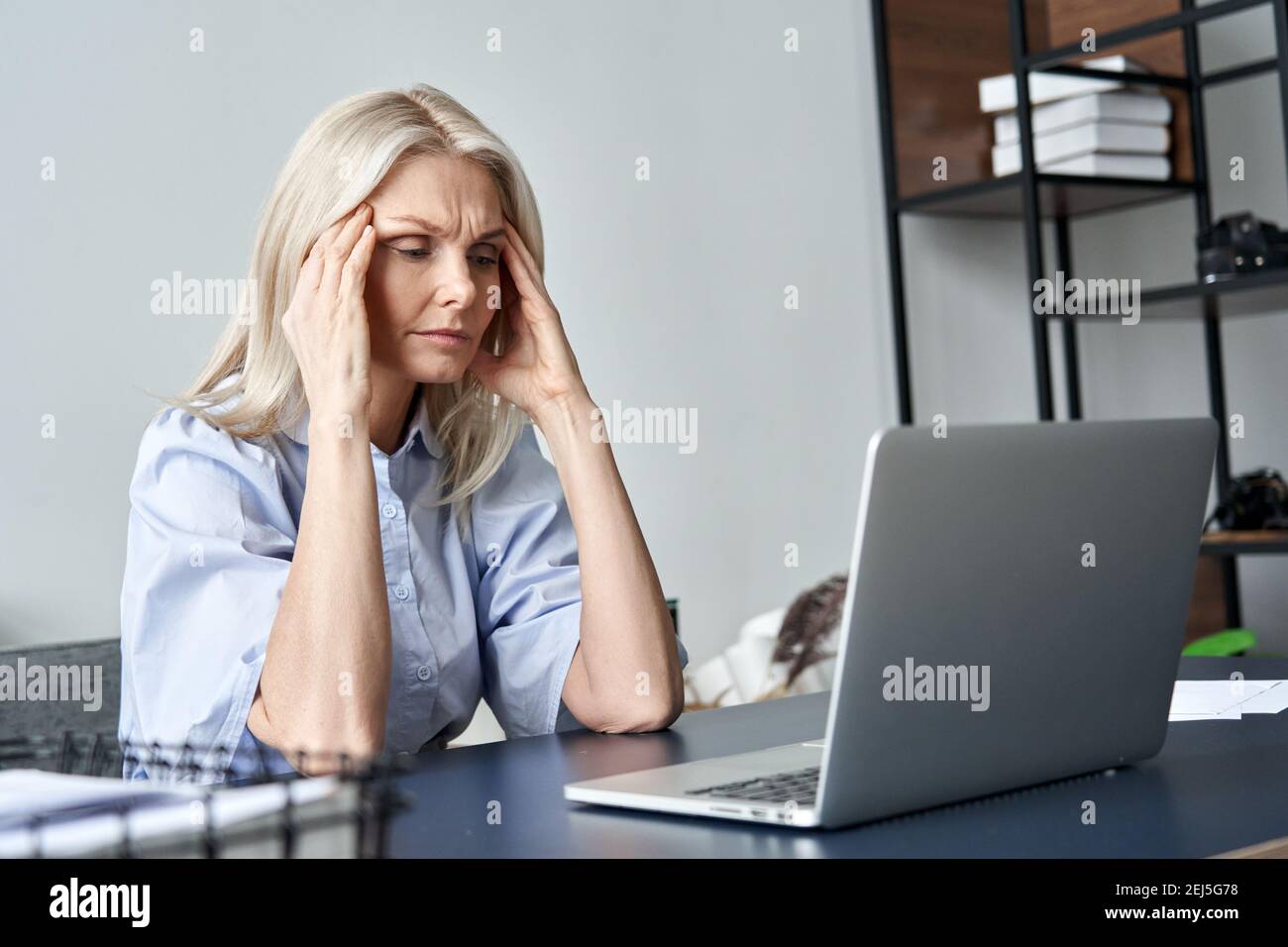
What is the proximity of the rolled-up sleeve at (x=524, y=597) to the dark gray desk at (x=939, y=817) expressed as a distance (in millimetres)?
329

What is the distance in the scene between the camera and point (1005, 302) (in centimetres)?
341

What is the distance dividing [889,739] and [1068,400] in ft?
8.97

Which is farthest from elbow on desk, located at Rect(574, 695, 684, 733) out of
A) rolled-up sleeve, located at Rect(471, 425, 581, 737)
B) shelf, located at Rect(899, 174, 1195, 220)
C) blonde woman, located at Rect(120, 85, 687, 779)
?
shelf, located at Rect(899, 174, 1195, 220)

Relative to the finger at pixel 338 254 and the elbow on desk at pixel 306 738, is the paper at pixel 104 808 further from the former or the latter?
the finger at pixel 338 254

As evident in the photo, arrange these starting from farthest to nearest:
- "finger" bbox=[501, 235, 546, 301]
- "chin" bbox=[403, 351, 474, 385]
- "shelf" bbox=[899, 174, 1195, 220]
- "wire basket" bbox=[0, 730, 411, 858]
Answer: "shelf" bbox=[899, 174, 1195, 220] → "finger" bbox=[501, 235, 546, 301] → "chin" bbox=[403, 351, 474, 385] → "wire basket" bbox=[0, 730, 411, 858]

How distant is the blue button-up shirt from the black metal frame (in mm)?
1640

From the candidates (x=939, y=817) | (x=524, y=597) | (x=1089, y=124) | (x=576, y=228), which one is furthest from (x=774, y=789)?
(x=1089, y=124)

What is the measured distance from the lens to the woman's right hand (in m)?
1.27

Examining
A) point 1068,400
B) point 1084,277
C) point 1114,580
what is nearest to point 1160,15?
point 1084,277

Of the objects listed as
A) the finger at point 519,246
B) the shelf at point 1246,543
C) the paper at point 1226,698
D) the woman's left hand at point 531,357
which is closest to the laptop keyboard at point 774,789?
the paper at point 1226,698

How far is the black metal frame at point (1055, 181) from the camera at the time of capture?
280 cm

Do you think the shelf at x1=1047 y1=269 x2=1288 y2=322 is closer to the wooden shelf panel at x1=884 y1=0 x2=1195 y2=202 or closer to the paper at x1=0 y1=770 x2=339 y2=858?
the wooden shelf panel at x1=884 y1=0 x2=1195 y2=202

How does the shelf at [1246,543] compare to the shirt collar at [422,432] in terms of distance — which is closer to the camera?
the shirt collar at [422,432]

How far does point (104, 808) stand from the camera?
28.5 inches
